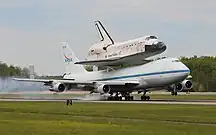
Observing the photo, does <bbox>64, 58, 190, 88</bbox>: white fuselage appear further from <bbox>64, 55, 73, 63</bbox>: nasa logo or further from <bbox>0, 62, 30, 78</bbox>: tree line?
<bbox>0, 62, 30, 78</bbox>: tree line

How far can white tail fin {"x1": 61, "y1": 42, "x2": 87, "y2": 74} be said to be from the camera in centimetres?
9681

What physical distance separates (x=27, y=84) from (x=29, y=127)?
74543 mm

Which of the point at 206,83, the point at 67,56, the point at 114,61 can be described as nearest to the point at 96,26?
the point at 67,56

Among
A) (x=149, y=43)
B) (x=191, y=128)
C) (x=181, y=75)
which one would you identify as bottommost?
(x=191, y=128)

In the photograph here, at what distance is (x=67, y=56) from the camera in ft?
330

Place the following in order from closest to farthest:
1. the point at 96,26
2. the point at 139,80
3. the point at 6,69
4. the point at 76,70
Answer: the point at 139,80, the point at 76,70, the point at 96,26, the point at 6,69

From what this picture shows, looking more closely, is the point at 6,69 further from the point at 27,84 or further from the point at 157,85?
the point at 157,85

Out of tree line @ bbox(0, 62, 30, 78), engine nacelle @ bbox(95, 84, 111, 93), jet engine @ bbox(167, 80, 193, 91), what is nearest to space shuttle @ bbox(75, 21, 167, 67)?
jet engine @ bbox(167, 80, 193, 91)

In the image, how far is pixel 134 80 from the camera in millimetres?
79438

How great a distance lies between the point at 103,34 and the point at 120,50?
12307 millimetres

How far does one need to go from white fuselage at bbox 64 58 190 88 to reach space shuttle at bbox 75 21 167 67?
282 cm

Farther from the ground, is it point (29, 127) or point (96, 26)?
point (96, 26)

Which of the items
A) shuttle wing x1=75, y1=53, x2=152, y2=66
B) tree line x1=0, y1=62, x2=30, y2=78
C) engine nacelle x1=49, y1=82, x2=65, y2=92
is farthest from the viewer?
tree line x1=0, y1=62, x2=30, y2=78

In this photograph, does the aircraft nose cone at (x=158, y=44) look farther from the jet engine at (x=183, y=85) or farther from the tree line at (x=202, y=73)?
the tree line at (x=202, y=73)
